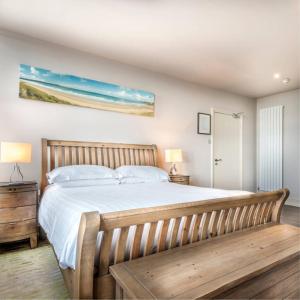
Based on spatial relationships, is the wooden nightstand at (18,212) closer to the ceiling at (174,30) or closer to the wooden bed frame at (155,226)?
the wooden bed frame at (155,226)

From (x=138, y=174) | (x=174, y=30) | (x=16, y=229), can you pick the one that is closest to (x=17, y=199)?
(x=16, y=229)

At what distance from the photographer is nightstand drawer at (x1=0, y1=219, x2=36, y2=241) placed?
217 centimetres

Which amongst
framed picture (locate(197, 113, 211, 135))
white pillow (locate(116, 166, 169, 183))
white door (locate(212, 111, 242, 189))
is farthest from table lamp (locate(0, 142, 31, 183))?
white door (locate(212, 111, 242, 189))

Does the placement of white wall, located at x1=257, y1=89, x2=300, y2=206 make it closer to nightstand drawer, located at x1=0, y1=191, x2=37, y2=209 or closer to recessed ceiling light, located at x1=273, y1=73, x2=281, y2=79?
recessed ceiling light, located at x1=273, y1=73, x2=281, y2=79

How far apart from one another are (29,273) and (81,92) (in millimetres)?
2252

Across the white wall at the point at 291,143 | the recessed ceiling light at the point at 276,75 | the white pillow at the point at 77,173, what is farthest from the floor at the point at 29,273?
the white wall at the point at 291,143

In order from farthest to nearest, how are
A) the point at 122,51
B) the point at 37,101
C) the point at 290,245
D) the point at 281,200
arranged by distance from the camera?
1. the point at 122,51
2. the point at 37,101
3. the point at 281,200
4. the point at 290,245

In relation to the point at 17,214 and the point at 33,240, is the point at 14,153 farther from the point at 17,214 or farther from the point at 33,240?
the point at 33,240

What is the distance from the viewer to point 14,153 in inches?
90.1

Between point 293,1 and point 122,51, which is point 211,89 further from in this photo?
point 293,1

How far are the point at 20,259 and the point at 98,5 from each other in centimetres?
259

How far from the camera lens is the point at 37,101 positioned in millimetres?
2799

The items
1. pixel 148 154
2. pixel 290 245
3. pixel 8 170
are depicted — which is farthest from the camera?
pixel 148 154

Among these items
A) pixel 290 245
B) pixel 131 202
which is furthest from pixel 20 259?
pixel 290 245
